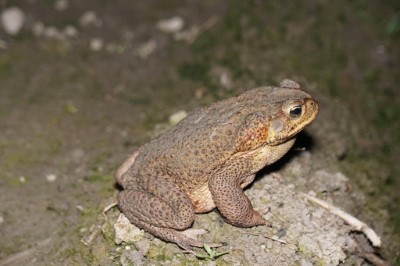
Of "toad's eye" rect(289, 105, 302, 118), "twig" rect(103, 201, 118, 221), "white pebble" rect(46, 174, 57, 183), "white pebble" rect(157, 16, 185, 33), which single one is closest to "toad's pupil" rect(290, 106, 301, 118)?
"toad's eye" rect(289, 105, 302, 118)

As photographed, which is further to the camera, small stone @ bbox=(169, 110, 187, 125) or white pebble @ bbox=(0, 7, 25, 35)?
white pebble @ bbox=(0, 7, 25, 35)

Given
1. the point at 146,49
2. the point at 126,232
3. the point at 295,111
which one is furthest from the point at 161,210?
the point at 146,49

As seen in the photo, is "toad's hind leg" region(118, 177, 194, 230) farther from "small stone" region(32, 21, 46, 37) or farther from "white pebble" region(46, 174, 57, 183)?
"small stone" region(32, 21, 46, 37)

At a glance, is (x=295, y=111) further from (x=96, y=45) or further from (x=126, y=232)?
(x=96, y=45)

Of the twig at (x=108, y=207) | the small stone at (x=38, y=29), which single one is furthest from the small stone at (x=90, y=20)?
the twig at (x=108, y=207)

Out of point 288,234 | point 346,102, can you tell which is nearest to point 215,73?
point 346,102

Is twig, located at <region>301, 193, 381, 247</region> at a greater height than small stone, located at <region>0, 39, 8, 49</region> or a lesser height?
lesser

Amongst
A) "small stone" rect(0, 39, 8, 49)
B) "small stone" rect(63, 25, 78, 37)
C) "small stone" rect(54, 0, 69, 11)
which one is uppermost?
"small stone" rect(54, 0, 69, 11)

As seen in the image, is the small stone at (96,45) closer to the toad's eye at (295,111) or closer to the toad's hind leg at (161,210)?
the toad's hind leg at (161,210)
